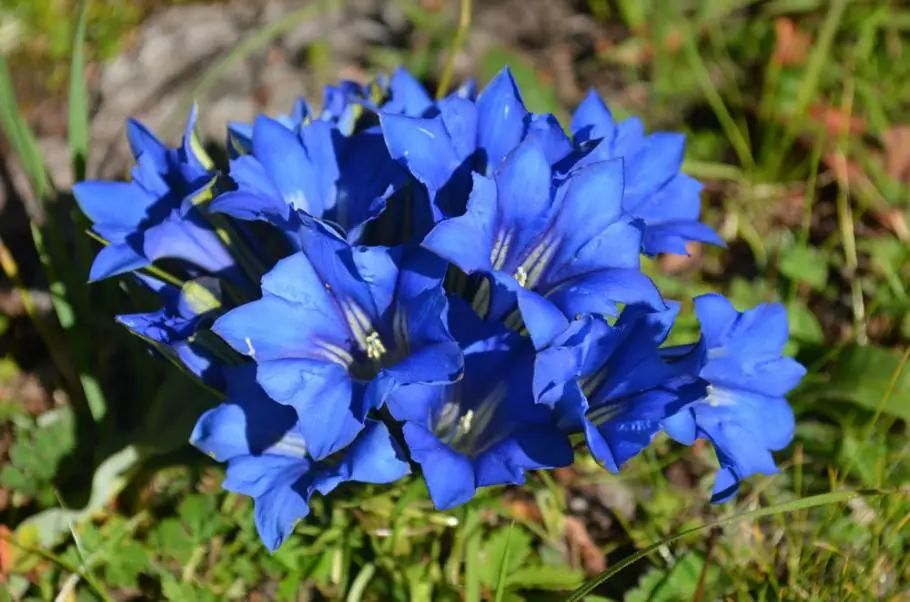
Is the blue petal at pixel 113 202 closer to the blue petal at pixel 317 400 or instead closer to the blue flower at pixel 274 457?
the blue flower at pixel 274 457

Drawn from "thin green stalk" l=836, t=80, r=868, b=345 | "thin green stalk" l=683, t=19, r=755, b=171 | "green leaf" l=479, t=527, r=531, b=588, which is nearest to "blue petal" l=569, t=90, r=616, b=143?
"green leaf" l=479, t=527, r=531, b=588

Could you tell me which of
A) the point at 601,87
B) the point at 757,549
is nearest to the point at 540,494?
the point at 757,549

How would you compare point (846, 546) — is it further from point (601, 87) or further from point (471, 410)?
point (601, 87)

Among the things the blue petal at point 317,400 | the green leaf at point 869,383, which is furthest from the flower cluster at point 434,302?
the green leaf at point 869,383

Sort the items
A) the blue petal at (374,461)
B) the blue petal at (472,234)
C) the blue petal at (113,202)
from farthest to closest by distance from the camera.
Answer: the blue petal at (113,202), the blue petal at (374,461), the blue petal at (472,234)

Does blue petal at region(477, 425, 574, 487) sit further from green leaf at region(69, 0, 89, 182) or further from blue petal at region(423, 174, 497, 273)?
green leaf at region(69, 0, 89, 182)

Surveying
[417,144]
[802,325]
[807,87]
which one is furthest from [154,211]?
[807,87]

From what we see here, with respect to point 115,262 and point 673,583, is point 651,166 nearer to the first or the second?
point 673,583
